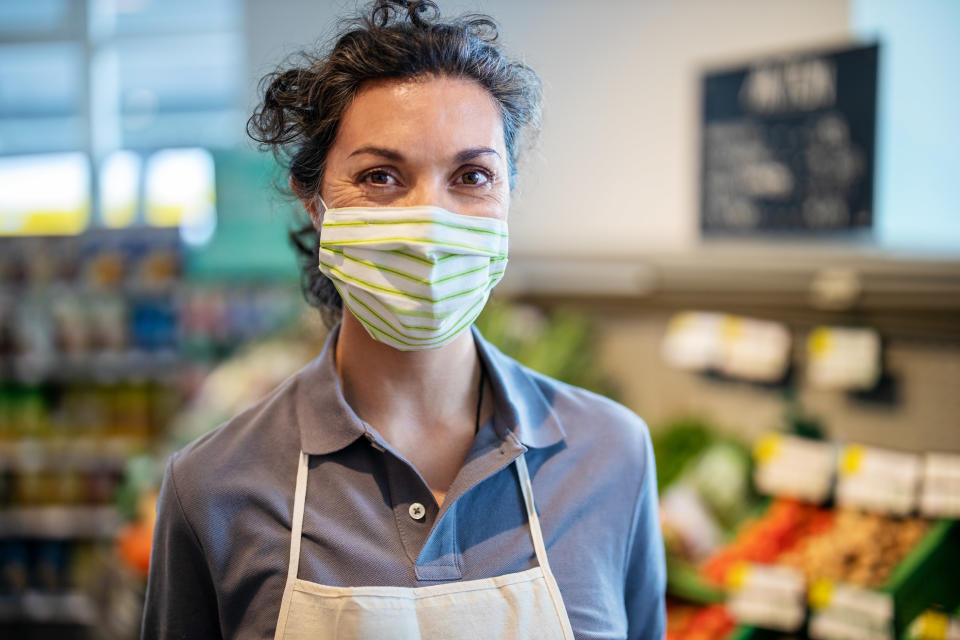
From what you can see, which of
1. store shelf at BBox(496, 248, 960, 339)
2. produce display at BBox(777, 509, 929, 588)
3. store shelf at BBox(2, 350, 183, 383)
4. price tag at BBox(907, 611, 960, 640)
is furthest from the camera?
store shelf at BBox(2, 350, 183, 383)

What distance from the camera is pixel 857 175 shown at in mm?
2812

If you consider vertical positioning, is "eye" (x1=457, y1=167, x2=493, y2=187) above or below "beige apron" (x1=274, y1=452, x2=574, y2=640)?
above

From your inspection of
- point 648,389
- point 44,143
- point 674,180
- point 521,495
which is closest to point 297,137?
point 521,495

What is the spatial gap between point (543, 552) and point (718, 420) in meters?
1.96

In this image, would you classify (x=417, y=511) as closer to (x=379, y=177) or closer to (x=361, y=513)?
(x=361, y=513)

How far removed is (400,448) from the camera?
1354 mm

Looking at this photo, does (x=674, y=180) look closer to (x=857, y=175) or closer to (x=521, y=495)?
(x=857, y=175)

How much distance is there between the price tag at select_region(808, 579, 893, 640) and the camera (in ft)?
6.86

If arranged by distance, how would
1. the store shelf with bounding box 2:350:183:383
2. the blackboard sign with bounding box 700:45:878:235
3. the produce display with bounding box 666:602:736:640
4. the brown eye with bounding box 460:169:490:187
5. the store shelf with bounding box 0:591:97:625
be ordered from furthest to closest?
the store shelf with bounding box 2:350:183:383 → the store shelf with bounding box 0:591:97:625 → the blackboard sign with bounding box 700:45:878:235 → the produce display with bounding box 666:602:736:640 → the brown eye with bounding box 460:169:490:187

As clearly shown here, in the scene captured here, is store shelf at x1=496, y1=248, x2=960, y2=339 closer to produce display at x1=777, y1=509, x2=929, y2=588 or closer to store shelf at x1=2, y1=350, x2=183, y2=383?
produce display at x1=777, y1=509, x2=929, y2=588

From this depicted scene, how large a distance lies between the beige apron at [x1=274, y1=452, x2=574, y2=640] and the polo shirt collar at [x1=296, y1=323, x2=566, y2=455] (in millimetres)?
94

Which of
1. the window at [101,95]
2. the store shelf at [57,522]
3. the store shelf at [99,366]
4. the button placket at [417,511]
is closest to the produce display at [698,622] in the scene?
the button placket at [417,511]

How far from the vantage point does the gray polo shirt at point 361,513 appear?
4.10 ft

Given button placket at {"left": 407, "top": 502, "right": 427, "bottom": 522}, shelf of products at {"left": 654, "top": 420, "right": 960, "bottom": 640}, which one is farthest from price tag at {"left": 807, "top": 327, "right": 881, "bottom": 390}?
button placket at {"left": 407, "top": 502, "right": 427, "bottom": 522}
